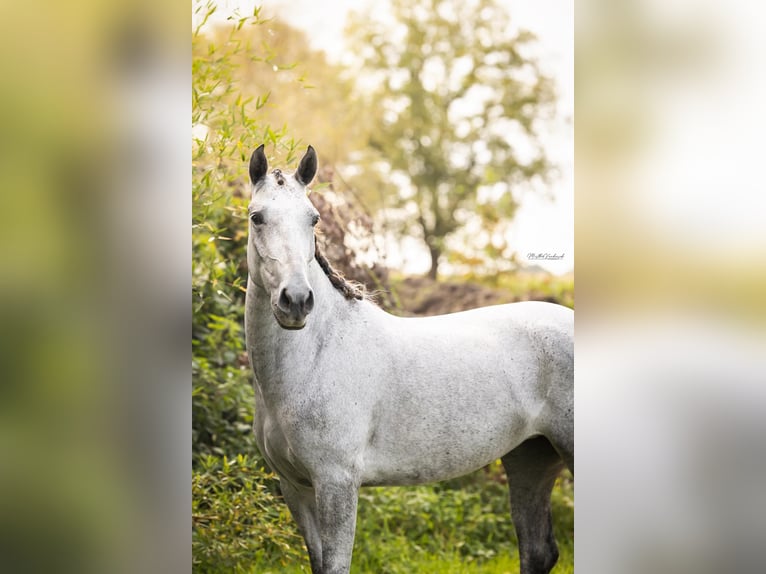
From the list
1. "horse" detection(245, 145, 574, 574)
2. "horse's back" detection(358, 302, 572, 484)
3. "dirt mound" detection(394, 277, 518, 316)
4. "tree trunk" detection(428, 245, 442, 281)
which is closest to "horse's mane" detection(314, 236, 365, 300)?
"horse" detection(245, 145, 574, 574)

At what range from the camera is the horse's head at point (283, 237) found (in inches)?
62.1

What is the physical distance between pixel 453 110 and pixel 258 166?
307 centimetres

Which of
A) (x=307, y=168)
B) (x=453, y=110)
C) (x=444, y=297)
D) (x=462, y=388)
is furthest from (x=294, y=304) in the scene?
(x=453, y=110)

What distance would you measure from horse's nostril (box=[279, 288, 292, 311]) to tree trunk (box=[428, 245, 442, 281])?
275 centimetres

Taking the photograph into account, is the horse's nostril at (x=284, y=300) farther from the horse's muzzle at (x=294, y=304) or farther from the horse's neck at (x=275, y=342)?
the horse's neck at (x=275, y=342)

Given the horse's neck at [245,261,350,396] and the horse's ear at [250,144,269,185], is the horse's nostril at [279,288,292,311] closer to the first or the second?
the horse's neck at [245,261,350,396]

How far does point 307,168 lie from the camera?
1.77 m
